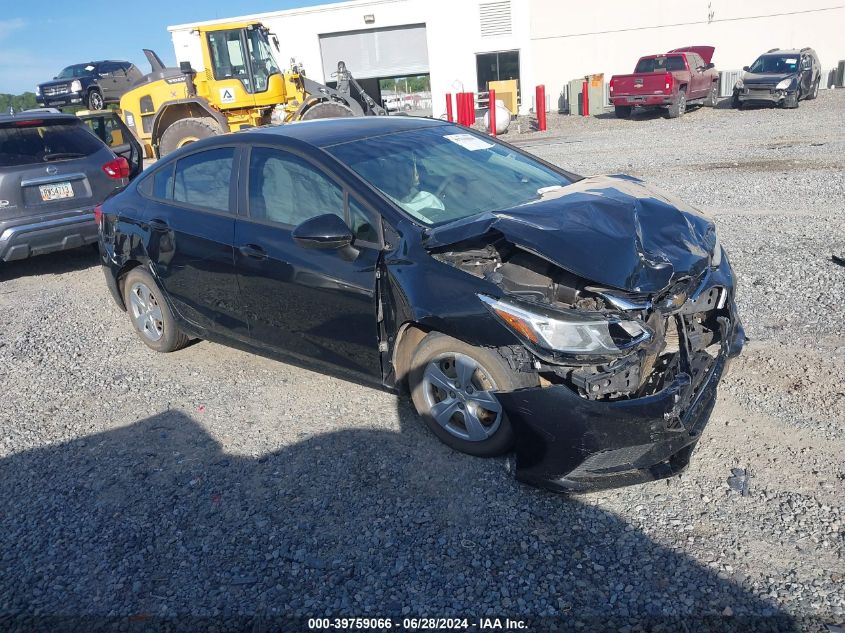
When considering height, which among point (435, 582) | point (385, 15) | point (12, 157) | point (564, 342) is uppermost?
point (385, 15)

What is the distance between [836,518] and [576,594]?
123 centimetres

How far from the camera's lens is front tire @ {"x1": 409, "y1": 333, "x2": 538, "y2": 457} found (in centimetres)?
327

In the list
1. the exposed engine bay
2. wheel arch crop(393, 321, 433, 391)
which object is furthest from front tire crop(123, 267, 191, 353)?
the exposed engine bay

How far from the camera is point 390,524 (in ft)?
10.4

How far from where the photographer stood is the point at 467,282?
10.8 ft

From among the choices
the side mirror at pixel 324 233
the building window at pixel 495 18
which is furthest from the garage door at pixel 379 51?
the side mirror at pixel 324 233

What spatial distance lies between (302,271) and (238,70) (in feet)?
39.3

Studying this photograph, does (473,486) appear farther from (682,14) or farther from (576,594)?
(682,14)

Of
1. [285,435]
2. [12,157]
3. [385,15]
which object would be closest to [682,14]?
[385,15]

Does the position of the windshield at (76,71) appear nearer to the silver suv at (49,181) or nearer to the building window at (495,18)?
the building window at (495,18)

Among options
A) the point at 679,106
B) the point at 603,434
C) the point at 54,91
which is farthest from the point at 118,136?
the point at 54,91

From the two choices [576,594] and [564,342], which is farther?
[564,342]

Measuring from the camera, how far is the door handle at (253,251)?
4.14 m

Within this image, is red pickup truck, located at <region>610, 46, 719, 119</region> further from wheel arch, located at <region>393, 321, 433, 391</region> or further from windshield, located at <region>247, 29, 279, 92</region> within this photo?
wheel arch, located at <region>393, 321, 433, 391</region>
